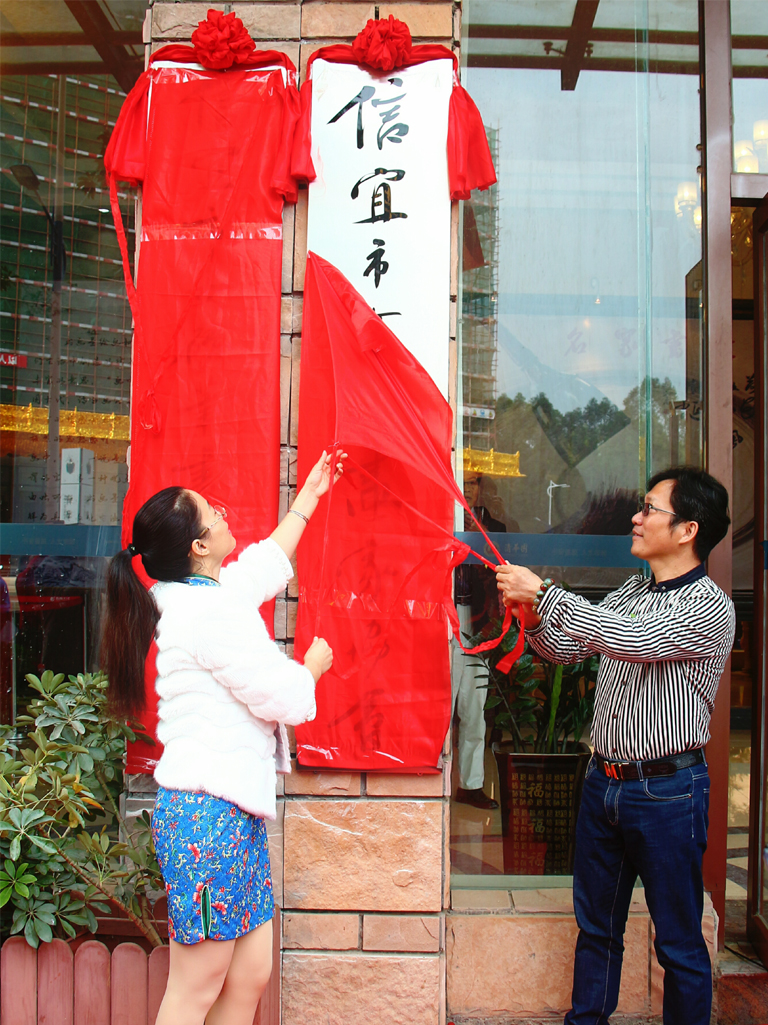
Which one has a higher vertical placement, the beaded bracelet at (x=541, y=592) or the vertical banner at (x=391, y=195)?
the vertical banner at (x=391, y=195)

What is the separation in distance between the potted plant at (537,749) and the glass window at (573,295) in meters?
0.02

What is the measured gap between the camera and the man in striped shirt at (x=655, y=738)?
2.00m

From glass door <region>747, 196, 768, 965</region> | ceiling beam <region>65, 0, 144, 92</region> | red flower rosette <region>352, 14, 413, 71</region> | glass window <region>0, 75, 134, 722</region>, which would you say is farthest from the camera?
ceiling beam <region>65, 0, 144, 92</region>

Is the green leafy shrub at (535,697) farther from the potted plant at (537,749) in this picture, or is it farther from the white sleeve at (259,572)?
the white sleeve at (259,572)

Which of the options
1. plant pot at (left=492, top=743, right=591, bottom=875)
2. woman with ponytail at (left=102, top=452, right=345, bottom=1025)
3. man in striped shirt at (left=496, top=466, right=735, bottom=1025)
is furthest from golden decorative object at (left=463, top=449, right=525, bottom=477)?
woman with ponytail at (left=102, top=452, right=345, bottom=1025)

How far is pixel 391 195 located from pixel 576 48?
1377 millimetres

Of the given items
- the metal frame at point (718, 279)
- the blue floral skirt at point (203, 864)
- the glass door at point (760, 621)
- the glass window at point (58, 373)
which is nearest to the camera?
the blue floral skirt at point (203, 864)

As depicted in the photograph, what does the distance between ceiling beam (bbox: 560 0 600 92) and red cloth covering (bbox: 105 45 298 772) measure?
4.28 ft

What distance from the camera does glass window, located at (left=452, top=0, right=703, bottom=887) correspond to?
9.59ft

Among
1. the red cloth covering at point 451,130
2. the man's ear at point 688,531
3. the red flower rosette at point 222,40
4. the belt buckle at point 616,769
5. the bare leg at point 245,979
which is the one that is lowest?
the bare leg at point 245,979

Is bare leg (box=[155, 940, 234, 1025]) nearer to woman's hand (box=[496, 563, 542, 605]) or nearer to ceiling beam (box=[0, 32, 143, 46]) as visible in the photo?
woman's hand (box=[496, 563, 542, 605])

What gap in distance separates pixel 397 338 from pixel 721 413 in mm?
1342

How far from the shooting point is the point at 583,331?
305 centimetres

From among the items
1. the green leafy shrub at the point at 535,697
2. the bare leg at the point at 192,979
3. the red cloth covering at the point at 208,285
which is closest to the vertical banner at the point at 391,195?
the red cloth covering at the point at 208,285
